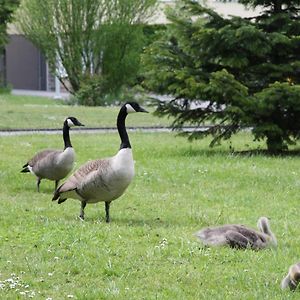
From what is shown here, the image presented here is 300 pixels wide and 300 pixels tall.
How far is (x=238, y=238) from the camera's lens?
8109 millimetres

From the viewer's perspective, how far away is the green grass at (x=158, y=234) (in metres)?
6.73

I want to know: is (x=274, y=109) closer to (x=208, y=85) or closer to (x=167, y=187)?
(x=208, y=85)

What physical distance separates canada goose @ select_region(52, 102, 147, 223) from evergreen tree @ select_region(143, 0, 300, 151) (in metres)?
6.89

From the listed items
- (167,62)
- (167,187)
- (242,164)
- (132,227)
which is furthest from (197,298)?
(167,62)

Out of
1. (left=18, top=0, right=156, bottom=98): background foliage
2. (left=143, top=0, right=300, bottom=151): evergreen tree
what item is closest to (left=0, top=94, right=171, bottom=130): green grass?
(left=18, top=0, right=156, bottom=98): background foliage

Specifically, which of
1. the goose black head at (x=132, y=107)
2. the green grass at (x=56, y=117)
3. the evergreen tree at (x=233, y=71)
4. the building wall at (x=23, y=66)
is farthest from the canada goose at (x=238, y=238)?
the building wall at (x=23, y=66)

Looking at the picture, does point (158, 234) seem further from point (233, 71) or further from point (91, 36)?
point (91, 36)

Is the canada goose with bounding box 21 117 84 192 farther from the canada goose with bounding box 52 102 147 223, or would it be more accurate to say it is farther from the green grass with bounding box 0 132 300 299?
the canada goose with bounding box 52 102 147 223

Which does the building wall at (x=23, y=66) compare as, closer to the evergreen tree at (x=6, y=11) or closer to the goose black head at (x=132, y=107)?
the evergreen tree at (x=6, y=11)

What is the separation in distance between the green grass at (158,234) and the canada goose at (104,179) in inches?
12.7

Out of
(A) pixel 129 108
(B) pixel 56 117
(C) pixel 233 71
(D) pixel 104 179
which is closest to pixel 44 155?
(A) pixel 129 108

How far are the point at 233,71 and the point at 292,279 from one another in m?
11.4

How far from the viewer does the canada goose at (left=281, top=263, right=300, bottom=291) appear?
6.35 metres

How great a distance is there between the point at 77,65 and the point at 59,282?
32.7 metres
